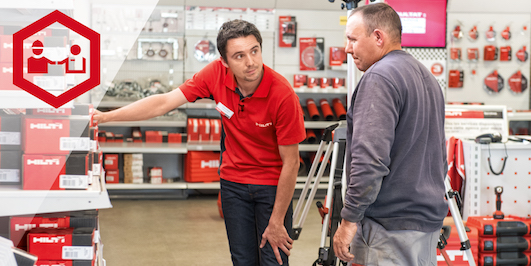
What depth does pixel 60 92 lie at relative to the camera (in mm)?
2010

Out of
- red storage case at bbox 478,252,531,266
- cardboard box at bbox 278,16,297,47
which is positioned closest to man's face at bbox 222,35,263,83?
red storage case at bbox 478,252,531,266

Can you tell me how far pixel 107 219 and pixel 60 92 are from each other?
11.8ft

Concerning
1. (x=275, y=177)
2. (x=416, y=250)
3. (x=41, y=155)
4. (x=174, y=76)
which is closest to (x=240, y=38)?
(x=275, y=177)

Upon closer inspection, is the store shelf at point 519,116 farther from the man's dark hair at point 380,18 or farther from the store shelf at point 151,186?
the man's dark hair at point 380,18

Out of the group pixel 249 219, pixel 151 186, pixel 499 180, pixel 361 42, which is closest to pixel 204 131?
pixel 151 186

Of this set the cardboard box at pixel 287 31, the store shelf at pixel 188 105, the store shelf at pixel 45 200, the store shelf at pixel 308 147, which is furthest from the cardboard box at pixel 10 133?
the cardboard box at pixel 287 31

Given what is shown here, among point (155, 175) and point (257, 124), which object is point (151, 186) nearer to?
point (155, 175)

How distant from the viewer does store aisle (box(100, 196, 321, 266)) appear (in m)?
4.13

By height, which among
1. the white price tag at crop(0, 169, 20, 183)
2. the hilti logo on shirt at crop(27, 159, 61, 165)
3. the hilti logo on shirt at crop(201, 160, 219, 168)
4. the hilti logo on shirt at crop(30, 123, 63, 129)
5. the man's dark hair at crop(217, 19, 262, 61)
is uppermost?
the man's dark hair at crop(217, 19, 262, 61)

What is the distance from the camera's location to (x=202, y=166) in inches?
249

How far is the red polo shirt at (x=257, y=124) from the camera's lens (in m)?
2.17

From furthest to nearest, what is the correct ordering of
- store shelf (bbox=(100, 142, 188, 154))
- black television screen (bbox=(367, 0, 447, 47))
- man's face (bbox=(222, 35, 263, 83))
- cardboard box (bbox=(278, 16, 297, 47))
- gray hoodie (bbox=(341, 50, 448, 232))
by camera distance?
cardboard box (bbox=(278, 16, 297, 47)), store shelf (bbox=(100, 142, 188, 154)), black television screen (bbox=(367, 0, 447, 47)), man's face (bbox=(222, 35, 263, 83)), gray hoodie (bbox=(341, 50, 448, 232))

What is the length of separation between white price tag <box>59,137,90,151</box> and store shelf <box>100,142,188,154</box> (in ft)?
13.3

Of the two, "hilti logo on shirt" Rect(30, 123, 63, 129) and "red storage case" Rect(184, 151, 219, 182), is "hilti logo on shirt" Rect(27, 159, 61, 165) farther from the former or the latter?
"red storage case" Rect(184, 151, 219, 182)
